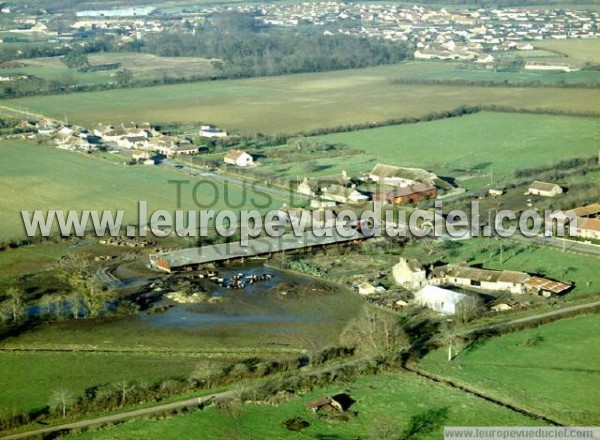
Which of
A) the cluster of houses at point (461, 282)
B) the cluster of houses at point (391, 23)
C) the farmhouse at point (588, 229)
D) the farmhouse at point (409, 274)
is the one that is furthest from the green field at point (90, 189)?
the cluster of houses at point (391, 23)

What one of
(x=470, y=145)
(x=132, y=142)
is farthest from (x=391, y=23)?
(x=132, y=142)

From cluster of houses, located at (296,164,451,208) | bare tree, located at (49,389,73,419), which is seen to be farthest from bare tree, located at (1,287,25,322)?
cluster of houses, located at (296,164,451,208)

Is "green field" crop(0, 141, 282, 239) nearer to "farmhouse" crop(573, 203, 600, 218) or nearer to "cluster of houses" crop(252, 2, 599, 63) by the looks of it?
"farmhouse" crop(573, 203, 600, 218)

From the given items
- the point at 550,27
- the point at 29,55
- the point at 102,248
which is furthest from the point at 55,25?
the point at 102,248

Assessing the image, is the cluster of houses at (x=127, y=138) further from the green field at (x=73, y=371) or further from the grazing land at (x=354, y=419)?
the grazing land at (x=354, y=419)

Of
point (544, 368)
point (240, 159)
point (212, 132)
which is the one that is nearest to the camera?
point (544, 368)

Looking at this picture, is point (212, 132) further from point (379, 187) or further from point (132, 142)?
point (379, 187)
